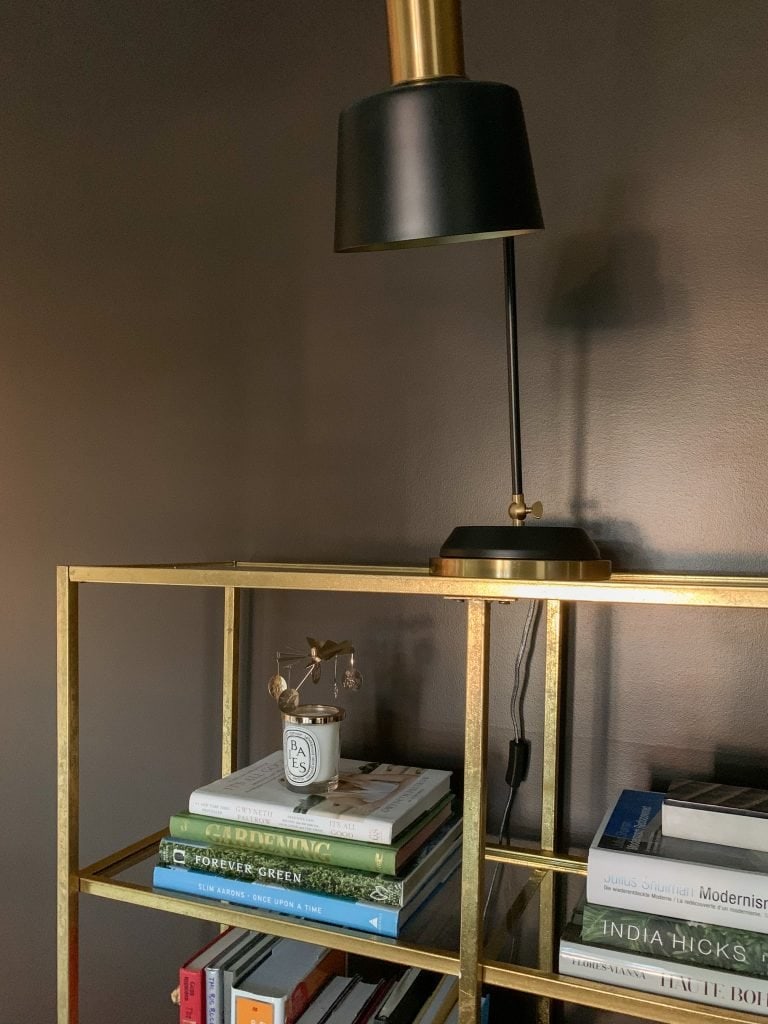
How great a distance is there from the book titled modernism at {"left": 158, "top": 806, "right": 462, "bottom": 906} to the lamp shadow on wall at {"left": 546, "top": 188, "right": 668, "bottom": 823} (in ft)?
0.88

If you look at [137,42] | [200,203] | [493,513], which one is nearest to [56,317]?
[200,203]

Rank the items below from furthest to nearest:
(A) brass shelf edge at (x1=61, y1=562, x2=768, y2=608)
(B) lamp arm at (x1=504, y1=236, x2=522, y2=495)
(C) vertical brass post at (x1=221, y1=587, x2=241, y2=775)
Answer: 1. (C) vertical brass post at (x1=221, y1=587, x2=241, y2=775)
2. (B) lamp arm at (x1=504, y1=236, x2=522, y2=495)
3. (A) brass shelf edge at (x1=61, y1=562, x2=768, y2=608)

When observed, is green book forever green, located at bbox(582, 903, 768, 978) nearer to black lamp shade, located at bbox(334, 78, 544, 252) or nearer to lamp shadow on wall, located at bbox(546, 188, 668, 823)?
lamp shadow on wall, located at bbox(546, 188, 668, 823)

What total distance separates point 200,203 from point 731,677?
1086mm

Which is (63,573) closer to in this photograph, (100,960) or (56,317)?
(56,317)

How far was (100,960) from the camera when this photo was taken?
1.48m

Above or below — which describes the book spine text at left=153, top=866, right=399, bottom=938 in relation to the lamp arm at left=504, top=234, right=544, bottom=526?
below

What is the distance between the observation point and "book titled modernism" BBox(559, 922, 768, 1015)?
29.9 inches

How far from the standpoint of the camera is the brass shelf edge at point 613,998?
753 millimetres

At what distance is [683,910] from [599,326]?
27.7 inches

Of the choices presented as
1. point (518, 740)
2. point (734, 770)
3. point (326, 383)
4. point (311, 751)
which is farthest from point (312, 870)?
point (326, 383)

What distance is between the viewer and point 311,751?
1031mm

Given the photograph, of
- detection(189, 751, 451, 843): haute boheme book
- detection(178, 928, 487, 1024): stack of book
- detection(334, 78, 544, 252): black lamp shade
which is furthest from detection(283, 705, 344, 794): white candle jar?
detection(334, 78, 544, 252): black lamp shade

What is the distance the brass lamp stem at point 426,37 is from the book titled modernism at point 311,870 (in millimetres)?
811
